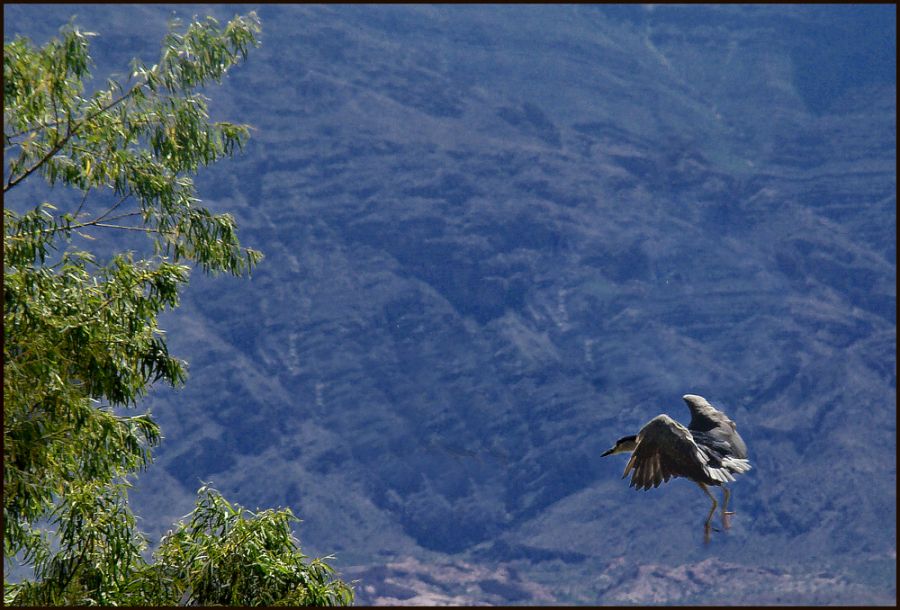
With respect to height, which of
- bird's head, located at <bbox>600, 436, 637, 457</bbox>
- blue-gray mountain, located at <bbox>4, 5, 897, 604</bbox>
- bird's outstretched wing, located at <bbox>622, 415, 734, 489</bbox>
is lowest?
bird's outstretched wing, located at <bbox>622, 415, 734, 489</bbox>

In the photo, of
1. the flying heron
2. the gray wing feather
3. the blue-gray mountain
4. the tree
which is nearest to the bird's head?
the flying heron

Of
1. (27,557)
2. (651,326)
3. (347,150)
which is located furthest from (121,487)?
(347,150)

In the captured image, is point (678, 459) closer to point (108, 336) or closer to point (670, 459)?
point (670, 459)

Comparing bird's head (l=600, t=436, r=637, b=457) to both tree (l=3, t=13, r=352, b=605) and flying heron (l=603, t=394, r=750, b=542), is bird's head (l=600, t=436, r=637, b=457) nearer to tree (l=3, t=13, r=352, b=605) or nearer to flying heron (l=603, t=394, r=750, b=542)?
flying heron (l=603, t=394, r=750, b=542)

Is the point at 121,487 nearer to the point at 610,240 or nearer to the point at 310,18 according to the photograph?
the point at 610,240

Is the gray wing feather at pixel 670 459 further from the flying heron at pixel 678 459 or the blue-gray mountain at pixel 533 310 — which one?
the blue-gray mountain at pixel 533 310
